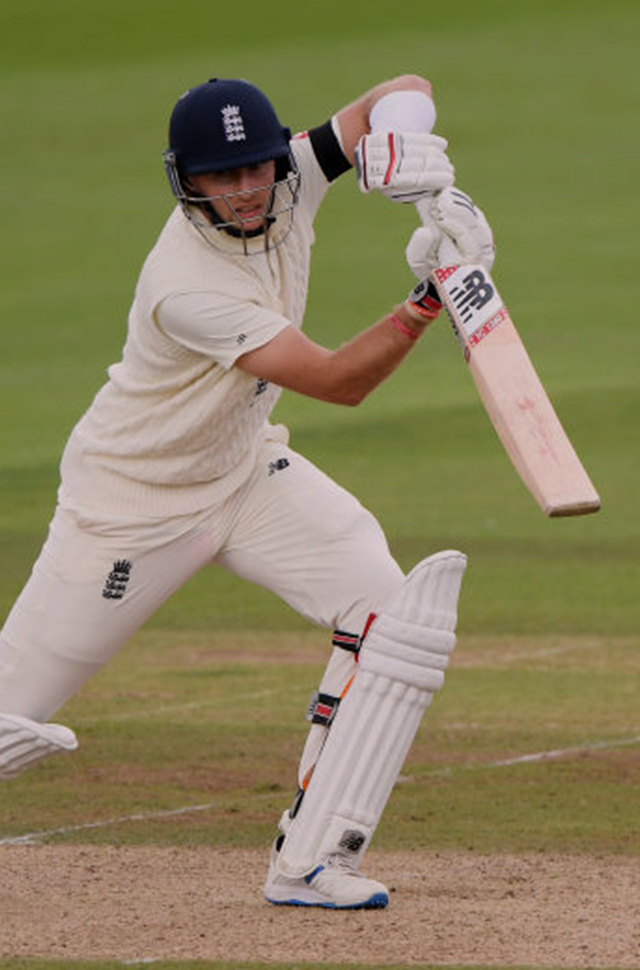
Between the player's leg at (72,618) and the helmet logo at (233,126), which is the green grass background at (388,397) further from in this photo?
the helmet logo at (233,126)

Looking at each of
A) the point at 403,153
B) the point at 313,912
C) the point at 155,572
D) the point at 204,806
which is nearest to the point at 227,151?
the point at 403,153

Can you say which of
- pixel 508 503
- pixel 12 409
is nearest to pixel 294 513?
pixel 508 503

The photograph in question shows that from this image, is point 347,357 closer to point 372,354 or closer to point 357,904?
point 372,354

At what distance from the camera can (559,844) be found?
20.4 ft

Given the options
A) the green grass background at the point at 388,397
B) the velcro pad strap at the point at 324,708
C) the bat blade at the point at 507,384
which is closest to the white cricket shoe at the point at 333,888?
the velcro pad strap at the point at 324,708

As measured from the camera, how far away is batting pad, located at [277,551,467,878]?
5.23 m

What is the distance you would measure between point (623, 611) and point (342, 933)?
5.25 m

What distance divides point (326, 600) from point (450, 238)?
2.97 feet

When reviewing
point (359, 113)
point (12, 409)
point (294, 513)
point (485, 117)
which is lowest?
point (12, 409)

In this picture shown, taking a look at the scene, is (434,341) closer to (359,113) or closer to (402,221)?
(402,221)

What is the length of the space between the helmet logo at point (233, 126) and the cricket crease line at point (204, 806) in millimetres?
2118

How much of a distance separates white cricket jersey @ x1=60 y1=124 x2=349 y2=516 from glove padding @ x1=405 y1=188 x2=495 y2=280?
342mm

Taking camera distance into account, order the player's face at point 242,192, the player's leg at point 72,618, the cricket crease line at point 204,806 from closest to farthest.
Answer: the player's face at point 242,192
the player's leg at point 72,618
the cricket crease line at point 204,806

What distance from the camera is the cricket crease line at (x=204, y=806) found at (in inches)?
249
